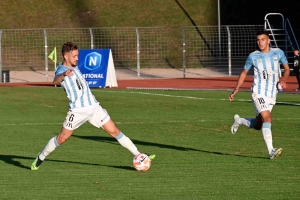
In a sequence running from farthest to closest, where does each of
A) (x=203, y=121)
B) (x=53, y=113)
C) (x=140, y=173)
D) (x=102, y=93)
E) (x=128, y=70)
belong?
1. (x=128, y=70)
2. (x=102, y=93)
3. (x=53, y=113)
4. (x=203, y=121)
5. (x=140, y=173)

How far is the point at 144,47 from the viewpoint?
41.9 m

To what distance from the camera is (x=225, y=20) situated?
158 ft

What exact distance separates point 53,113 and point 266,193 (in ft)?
40.0

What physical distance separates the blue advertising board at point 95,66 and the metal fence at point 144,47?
614cm

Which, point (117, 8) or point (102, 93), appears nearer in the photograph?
point (102, 93)

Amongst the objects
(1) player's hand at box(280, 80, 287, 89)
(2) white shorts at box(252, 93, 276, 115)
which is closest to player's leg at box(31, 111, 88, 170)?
(2) white shorts at box(252, 93, 276, 115)

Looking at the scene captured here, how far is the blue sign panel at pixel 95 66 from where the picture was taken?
31.0 m

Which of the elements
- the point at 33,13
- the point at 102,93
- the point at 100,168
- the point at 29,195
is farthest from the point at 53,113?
the point at 33,13

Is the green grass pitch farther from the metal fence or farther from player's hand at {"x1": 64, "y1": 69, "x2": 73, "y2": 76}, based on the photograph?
the metal fence

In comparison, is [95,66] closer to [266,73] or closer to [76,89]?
[266,73]

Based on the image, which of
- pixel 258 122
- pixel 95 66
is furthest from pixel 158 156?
pixel 95 66

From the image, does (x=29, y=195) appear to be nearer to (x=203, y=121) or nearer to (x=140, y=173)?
(x=140, y=173)

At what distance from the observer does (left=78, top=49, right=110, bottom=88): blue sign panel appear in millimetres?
30953

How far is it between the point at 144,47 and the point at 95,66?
10936 mm
